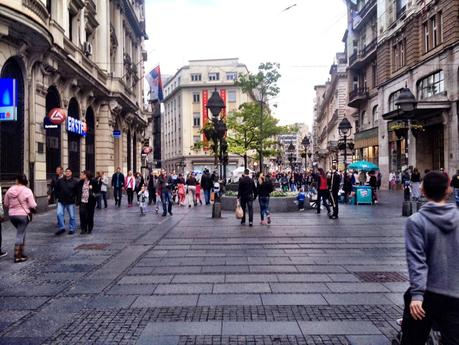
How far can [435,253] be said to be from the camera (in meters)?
3.21

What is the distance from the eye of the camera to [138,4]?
4800 centimetres

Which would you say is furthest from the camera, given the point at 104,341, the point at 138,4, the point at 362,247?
the point at 138,4

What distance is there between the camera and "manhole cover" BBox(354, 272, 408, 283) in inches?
294

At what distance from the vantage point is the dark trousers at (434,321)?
3.08 meters

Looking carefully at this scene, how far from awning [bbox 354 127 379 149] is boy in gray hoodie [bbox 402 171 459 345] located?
42.5 metres

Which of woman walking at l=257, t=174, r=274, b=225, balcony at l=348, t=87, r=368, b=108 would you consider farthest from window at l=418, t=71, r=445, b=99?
woman walking at l=257, t=174, r=274, b=225

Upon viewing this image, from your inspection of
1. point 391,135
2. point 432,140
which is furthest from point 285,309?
point 391,135

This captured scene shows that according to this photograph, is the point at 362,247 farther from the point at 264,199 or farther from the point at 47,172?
the point at 47,172

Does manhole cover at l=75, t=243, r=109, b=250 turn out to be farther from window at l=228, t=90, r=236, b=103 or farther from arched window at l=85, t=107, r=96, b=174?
window at l=228, t=90, r=236, b=103

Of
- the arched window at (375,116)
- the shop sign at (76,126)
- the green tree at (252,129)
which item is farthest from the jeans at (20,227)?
the arched window at (375,116)

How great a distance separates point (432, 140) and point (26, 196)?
3147cm

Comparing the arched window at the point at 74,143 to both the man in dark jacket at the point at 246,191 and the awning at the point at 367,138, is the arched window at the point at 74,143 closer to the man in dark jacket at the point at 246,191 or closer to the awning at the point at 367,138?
the man in dark jacket at the point at 246,191

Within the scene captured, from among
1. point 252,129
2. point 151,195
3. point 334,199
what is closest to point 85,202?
point 334,199

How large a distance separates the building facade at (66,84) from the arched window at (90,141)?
0.07m
